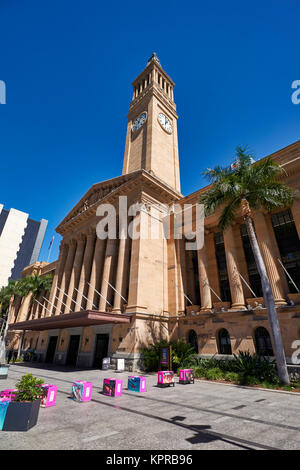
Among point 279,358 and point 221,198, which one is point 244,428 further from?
point 221,198

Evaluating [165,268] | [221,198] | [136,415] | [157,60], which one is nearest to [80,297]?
[165,268]

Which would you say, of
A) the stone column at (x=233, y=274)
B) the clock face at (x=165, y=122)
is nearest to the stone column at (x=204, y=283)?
the stone column at (x=233, y=274)

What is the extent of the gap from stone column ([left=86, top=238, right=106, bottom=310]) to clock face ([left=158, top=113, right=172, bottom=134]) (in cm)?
2410

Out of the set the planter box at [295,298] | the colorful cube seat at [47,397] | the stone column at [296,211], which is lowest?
the colorful cube seat at [47,397]

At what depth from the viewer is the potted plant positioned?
6.20 metres

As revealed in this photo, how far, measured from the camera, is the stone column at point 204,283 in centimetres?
2244

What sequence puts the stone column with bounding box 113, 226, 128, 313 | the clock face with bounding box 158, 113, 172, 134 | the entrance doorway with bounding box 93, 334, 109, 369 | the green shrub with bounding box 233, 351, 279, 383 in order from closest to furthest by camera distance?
the green shrub with bounding box 233, 351, 279, 383
the entrance doorway with bounding box 93, 334, 109, 369
the stone column with bounding box 113, 226, 128, 313
the clock face with bounding box 158, 113, 172, 134

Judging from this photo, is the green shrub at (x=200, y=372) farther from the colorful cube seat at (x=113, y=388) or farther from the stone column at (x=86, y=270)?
the stone column at (x=86, y=270)

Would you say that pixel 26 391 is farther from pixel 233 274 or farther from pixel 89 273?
pixel 89 273

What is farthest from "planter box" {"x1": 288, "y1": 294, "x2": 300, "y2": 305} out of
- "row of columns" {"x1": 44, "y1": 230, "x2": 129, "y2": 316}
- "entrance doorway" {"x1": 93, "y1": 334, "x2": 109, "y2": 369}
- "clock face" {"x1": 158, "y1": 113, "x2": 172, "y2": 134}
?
"clock face" {"x1": 158, "y1": 113, "x2": 172, "y2": 134}

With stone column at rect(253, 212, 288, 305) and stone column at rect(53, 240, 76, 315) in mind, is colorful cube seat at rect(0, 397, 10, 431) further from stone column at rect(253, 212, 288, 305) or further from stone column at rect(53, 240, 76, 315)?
stone column at rect(53, 240, 76, 315)

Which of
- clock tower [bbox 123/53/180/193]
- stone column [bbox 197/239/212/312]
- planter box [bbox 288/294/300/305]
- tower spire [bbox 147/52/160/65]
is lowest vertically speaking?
planter box [bbox 288/294/300/305]

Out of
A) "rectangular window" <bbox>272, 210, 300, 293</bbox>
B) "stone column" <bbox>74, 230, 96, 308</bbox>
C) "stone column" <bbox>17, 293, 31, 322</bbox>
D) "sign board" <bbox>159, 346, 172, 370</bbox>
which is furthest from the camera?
"stone column" <bbox>17, 293, 31, 322</bbox>
